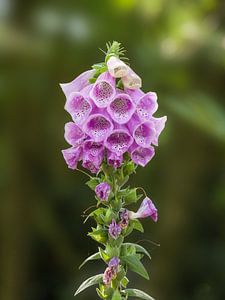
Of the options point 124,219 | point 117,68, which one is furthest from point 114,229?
point 117,68

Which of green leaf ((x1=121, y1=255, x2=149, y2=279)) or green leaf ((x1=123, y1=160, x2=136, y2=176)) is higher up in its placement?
green leaf ((x1=123, y1=160, x2=136, y2=176))

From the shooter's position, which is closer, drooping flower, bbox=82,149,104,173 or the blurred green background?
drooping flower, bbox=82,149,104,173

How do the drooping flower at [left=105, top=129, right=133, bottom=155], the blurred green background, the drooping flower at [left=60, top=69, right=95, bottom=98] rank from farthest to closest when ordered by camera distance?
the blurred green background, the drooping flower at [left=60, top=69, right=95, bottom=98], the drooping flower at [left=105, top=129, right=133, bottom=155]

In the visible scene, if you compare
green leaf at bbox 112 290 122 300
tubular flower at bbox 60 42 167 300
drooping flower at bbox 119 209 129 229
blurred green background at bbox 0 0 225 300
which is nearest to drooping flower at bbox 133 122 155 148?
tubular flower at bbox 60 42 167 300

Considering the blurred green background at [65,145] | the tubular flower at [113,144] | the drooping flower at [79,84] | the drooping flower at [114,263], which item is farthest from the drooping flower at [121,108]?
the blurred green background at [65,145]

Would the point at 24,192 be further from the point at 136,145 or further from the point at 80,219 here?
the point at 136,145

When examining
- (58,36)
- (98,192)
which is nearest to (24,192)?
(58,36)

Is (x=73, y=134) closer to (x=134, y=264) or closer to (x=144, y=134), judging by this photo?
(x=144, y=134)

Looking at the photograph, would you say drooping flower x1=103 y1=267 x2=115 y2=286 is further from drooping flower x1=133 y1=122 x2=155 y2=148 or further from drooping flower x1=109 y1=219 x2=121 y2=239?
drooping flower x1=133 y1=122 x2=155 y2=148
